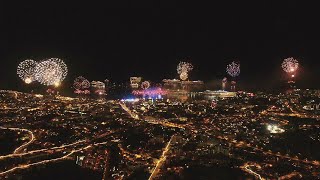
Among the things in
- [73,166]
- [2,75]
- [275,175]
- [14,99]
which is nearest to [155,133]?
[73,166]

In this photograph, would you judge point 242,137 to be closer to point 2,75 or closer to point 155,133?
point 155,133

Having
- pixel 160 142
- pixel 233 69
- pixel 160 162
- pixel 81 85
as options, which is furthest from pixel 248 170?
pixel 233 69

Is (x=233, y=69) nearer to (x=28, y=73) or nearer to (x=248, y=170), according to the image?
(x=28, y=73)

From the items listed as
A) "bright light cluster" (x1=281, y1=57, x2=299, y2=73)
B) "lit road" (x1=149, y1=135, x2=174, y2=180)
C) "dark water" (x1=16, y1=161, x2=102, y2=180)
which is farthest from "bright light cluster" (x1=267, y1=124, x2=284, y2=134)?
"bright light cluster" (x1=281, y1=57, x2=299, y2=73)

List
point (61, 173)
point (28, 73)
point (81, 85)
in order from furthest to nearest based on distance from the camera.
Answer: point (28, 73), point (81, 85), point (61, 173)

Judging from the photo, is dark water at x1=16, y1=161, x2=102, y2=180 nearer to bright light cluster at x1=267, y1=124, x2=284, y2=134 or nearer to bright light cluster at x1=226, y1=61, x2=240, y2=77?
bright light cluster at x1=267, y1=124, x2=284, y2=134

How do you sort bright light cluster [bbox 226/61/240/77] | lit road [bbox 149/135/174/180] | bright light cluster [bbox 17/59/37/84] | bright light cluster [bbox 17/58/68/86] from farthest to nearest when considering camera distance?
bright light cluster [bbox 226/61/240/77] → bright light cluster [bbox 17/59/37/84] → bright light cluster [bbox 17/58/68/86] → lit road [bbox 149/135/174/180]

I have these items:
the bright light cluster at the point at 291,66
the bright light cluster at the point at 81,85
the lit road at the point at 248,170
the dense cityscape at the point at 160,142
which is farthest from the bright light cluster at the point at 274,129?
the bright light cluster at the point at 291,66

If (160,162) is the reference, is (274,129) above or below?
above

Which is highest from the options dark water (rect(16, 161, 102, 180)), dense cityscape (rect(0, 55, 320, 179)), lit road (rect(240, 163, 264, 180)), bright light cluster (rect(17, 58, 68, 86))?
bright light cluster (rect(17, 58, 68, 86))
